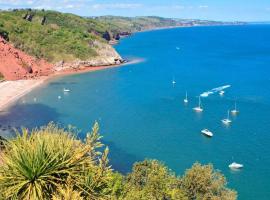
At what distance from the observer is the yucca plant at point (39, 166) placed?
14406 mm

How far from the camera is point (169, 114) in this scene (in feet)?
271

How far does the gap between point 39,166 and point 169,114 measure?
226ft

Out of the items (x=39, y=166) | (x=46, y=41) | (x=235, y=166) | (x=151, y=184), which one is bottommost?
(x=235, y=166)

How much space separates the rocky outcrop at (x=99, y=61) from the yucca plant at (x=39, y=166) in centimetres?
12413

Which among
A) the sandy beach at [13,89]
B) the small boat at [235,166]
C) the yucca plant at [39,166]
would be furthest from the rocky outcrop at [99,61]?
the yucca plant at [39,166]

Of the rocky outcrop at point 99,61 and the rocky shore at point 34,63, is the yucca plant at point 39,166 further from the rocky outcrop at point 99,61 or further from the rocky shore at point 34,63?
the rocky outcrop at point 99,61

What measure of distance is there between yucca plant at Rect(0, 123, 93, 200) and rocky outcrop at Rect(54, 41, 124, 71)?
124m

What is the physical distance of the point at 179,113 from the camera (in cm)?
8338

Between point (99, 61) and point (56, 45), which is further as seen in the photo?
point (56, 45)

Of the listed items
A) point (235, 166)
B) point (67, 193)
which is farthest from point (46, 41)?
point (67, 193)

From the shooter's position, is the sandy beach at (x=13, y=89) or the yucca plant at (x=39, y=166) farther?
the sandy beach at (x=13, y=89)

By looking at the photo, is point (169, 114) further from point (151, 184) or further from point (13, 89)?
point (151, 184)

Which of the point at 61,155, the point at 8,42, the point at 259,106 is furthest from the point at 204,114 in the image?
the point at 8,42

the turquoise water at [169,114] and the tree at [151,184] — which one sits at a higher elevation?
the tree at [151,184]
